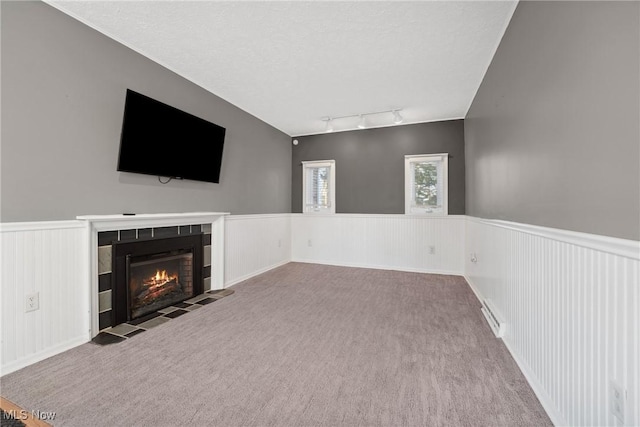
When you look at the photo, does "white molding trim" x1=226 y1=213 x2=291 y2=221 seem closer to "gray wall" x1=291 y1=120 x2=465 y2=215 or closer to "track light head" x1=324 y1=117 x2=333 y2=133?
"gray wall" x1=291 y1=120 x2=465 y2=215

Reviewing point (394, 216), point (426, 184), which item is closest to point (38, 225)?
point (394, 216)

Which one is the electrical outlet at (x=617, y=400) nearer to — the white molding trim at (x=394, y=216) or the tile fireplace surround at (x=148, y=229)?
the tile fireplace surround at (x=148, y=229)

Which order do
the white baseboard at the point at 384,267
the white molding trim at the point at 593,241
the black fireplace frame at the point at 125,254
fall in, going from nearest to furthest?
the white molding trim at the point at 593,241 < the black fireplace frame at the point at 125,254 < the white baseboard at the point at 384,267

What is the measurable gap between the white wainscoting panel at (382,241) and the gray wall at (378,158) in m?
0.22

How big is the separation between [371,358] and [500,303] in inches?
49.0

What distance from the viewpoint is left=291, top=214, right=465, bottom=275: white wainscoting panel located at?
441 cm

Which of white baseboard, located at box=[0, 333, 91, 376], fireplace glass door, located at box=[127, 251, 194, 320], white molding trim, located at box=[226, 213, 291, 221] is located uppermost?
white molding trim, located at box=[226, 213, 291, 221]

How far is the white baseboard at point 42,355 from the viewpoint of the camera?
5.68 ft

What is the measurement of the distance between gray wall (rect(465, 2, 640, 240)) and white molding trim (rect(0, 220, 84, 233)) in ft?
Result: 10.2

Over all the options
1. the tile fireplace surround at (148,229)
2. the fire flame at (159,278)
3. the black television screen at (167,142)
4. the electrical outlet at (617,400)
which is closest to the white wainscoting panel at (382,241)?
the tile fireplace surround at (148,229)

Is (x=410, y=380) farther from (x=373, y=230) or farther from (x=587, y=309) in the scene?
(x=373, y=230)

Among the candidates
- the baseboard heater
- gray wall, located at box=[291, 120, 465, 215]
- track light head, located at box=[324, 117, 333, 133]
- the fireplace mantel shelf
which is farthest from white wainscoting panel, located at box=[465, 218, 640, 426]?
track light head, located at box=[324, 117, 333, 133]

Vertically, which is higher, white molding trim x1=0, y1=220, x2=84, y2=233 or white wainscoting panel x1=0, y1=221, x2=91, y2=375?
white molding trim x1=0, y1=220, x2=84, y2=233

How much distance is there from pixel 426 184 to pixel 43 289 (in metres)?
4.80
